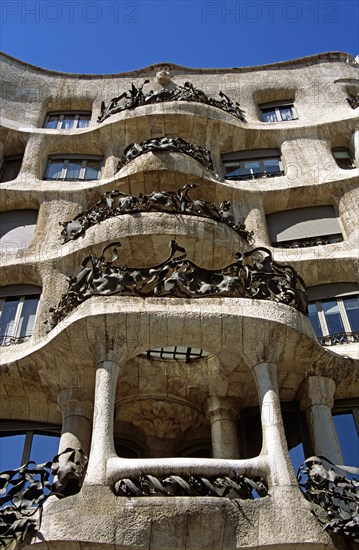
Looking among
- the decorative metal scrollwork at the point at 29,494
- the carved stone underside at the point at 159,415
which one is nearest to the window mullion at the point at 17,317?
the carved stone underside at the point at 159,415

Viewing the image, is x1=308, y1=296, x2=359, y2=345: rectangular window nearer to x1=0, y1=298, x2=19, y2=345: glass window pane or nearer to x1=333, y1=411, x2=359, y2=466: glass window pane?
x1=333, y1=411, x2=359, y2=466: glass window pane

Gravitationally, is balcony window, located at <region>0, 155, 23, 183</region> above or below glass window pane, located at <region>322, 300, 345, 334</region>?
above

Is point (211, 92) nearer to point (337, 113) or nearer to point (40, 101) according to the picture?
point (337, 113)

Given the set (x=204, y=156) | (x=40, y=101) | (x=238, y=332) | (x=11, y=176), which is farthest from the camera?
(x=40, y=101)

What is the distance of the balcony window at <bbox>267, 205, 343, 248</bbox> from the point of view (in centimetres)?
1363

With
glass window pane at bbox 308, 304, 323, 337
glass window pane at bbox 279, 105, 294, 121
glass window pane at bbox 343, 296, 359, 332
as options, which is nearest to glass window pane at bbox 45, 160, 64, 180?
glass window pane at bbox 279, 105, 294, 121

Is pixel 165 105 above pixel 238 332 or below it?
above

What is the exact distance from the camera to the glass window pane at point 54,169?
1569cm

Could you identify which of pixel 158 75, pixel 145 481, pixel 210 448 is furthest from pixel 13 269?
pixel 158 75

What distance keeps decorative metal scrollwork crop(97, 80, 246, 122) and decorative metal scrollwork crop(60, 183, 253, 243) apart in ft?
16.3

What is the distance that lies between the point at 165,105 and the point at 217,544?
1225 centimetres

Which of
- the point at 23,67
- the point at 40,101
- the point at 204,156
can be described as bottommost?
the point at 204,156

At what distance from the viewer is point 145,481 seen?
7406 mm

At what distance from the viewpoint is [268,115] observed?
18.2 meters
